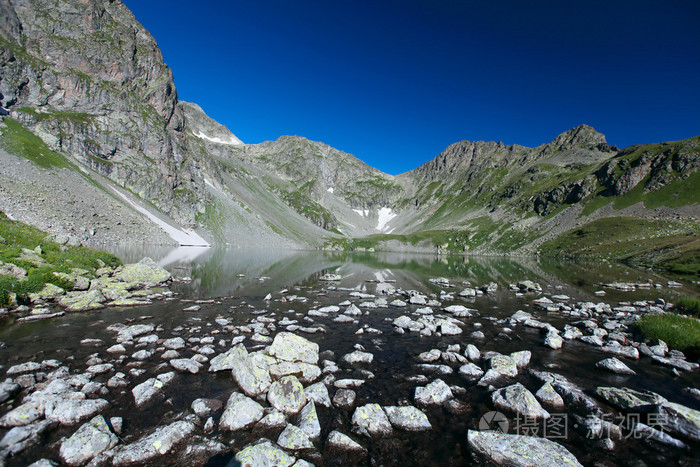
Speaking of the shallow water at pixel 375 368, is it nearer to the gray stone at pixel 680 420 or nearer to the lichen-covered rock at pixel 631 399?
the gray stone at pixel 680 420

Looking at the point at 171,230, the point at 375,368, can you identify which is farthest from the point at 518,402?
the point at 171,230

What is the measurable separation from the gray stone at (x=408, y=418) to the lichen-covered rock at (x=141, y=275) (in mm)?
29337

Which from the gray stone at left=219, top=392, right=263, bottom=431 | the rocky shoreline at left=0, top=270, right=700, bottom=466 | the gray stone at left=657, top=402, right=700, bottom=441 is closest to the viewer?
the rocky shoreline at left=0, top=270, right=700, bottom=466

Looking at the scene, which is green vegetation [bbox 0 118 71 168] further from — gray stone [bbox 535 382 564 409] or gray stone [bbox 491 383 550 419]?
gray stone [bbox 535 382 564 409]

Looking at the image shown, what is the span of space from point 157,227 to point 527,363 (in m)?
131

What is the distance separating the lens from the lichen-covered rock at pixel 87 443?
23.5 ft

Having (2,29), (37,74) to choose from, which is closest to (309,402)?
(37,74)

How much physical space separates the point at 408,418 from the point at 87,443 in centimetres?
894

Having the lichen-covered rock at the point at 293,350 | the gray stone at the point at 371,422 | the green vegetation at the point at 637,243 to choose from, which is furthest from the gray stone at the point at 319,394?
the green vegetation at the point at 637,243

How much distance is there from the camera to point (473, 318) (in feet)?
79.2

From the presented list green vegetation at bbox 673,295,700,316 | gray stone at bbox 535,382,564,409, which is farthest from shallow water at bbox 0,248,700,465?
green vegetation at bbox 673,295,700,316

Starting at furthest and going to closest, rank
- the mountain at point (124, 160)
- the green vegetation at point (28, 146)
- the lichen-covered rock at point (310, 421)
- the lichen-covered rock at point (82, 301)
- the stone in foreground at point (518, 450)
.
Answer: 1. the green vegetation at point (28, 146)
2. the mountain at point (124, 160)
3. the lichen-covered rock at point (82, 301)
4. the lichen-covered rock at point (310, 421)
5. the stone in foreground at point (518, 450)

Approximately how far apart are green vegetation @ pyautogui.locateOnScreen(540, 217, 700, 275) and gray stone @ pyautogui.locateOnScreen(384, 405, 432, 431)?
91.2m

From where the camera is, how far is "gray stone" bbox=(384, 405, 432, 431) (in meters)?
9.49
